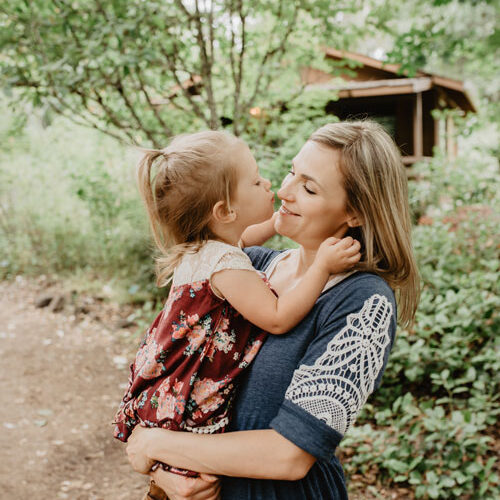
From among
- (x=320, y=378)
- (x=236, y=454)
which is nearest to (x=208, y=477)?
(x=236, y=454)

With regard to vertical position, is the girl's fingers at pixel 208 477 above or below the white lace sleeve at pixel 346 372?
below

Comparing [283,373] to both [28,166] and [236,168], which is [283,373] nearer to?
[236,168]

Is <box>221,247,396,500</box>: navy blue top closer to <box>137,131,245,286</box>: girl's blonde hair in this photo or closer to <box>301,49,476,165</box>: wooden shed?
<box>137,131,245,286</box>: girl's blonde hair

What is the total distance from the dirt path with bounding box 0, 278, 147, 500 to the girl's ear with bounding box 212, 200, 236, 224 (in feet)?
10.0

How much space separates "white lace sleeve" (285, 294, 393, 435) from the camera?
50.5 inches

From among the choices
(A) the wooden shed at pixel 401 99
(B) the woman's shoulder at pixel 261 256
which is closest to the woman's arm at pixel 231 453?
(B) the woman's shoulder at pixel 261 256

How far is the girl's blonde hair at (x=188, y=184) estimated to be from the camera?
1674 millimetres

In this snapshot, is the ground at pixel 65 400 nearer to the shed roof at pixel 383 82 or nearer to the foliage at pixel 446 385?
the foliage at pixel 446 385

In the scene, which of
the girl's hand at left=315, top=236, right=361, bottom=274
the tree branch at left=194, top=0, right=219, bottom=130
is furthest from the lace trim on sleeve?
the tree branch at left=194, top=0, right=219, bottom=130

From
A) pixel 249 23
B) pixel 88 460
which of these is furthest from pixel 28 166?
pixel 88 460

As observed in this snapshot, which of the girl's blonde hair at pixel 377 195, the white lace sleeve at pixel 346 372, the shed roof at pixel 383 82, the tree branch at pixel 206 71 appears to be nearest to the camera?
the white lace sleeve at pixel 346 372

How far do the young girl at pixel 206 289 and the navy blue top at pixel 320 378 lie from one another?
0.18 ft

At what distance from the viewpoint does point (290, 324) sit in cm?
149

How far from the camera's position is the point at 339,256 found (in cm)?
148
